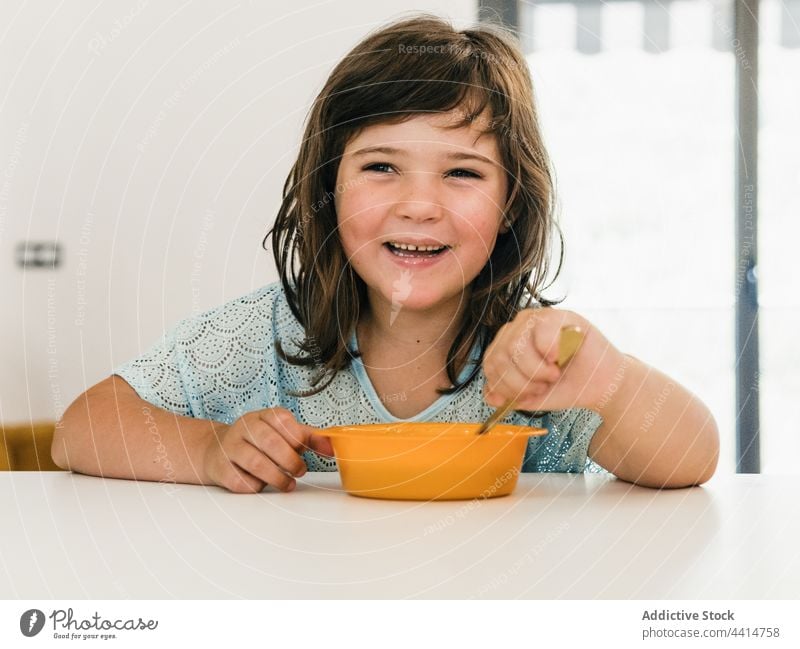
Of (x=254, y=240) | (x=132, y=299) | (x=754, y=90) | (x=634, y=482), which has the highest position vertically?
(x=754, y=90)

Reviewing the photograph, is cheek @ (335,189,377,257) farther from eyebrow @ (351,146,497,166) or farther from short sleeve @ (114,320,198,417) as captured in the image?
short sleeve @ (114,320,198,417)

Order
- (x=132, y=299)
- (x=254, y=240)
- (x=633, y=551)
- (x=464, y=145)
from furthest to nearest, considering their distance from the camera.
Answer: (x=254, y=240), (x=132, y=299), (x=464, y=145), (x=633, y=551)

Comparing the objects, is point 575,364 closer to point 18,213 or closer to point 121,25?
point 18,213

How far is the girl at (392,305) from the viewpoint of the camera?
754 millimetres

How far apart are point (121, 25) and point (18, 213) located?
52 centimetres

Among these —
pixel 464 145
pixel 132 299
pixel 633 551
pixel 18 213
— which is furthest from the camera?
pixel 132 299

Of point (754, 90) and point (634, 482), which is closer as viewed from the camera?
point (634, 482)

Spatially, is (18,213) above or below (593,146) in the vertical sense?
below

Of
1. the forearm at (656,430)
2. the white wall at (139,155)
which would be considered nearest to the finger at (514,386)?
the forearm at (656,430)

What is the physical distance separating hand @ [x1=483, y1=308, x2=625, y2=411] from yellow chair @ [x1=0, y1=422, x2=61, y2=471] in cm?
108

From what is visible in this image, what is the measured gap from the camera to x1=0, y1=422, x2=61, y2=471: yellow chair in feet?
5.01

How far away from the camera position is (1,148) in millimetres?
2027

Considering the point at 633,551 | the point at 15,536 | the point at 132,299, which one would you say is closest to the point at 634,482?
the point at 633,551
